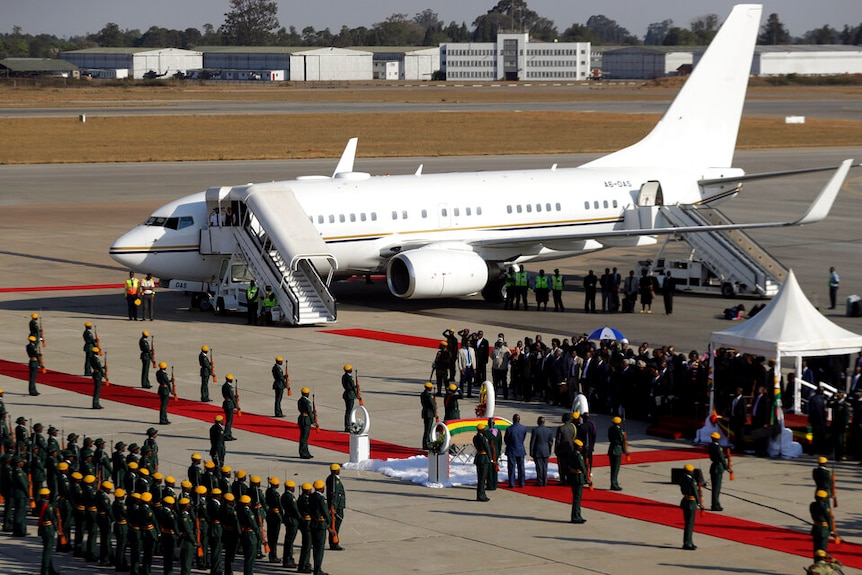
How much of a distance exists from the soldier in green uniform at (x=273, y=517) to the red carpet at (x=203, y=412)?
571 centimetres

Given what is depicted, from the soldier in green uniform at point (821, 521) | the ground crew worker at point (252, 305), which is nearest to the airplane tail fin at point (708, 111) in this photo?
the ground crew worker at point (252, 305)

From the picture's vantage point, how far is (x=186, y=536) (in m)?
19.7

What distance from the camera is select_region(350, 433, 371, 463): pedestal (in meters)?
25.7

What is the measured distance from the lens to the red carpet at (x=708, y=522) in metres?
20.7

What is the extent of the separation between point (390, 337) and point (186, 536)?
19817 mm

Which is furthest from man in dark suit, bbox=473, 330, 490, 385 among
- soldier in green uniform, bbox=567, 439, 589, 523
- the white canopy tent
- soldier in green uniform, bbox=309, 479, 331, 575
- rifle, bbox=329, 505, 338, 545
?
soldier in green uniform, bbox=309, 479, 331, 575

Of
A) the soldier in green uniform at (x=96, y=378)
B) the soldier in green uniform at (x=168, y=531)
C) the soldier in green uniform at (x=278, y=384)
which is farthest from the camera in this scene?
the soldier in green uniform at (x=96, y=378)

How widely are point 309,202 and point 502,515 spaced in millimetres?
21377

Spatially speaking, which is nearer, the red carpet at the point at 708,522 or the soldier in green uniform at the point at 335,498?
the red carpet at the point at 708,522

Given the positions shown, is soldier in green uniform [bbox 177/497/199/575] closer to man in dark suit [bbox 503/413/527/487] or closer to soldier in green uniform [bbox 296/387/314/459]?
soldier in green uniform [bbox 296/387/314/459]

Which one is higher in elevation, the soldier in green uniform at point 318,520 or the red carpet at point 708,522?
the soldier in green uniform at point 318,520

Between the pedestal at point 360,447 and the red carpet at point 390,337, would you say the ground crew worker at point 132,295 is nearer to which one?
the red carpet at point 390,337

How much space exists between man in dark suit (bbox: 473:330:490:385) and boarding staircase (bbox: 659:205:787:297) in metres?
15.2

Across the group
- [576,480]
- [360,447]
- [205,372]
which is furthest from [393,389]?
[576,480]
